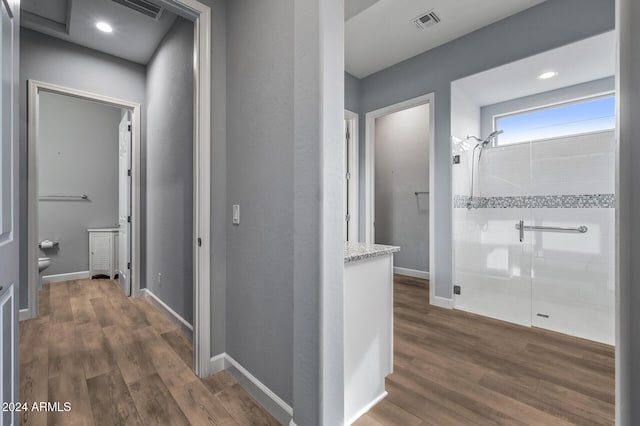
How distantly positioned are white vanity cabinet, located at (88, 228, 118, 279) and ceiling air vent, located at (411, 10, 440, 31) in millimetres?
4835

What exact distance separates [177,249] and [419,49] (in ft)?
11.1

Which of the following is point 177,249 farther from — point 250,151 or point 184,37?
point 184,37

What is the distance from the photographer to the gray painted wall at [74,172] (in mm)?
3943

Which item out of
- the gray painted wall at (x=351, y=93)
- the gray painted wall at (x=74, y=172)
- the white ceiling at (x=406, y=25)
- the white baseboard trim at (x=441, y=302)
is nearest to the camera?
the white ceiling at (x=406, y=25)

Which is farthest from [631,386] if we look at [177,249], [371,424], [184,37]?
[184,37]

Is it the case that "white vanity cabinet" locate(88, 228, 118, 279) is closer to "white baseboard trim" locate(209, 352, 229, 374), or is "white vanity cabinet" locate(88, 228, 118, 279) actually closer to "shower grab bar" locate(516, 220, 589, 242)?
"white baseboard trim" locate(209, 352, 229, 374)

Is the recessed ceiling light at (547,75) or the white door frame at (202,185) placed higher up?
the recessed ceiling light at (547,75)

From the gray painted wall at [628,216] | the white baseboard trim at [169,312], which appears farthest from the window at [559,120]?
the white baseboard trim at [169,312]

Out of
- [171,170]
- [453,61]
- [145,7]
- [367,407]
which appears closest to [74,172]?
[171,170]

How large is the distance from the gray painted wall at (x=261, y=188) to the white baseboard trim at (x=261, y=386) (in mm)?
28

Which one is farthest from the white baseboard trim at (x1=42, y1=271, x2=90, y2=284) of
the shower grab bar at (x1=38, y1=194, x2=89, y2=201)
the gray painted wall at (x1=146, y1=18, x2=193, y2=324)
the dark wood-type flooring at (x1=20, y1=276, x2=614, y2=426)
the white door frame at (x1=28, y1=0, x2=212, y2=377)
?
the white door frame at (x1=28, y1=0, x2=212, y2=377)

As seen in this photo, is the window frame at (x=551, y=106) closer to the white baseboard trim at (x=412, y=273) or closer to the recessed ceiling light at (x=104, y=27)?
the white baseboard trim at (x=412, y=273)

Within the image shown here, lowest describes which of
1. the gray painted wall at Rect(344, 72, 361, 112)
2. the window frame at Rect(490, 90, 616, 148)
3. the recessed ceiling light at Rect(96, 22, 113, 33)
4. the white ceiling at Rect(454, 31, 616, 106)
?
the window frame at Rect(490, 90, 616, 148)

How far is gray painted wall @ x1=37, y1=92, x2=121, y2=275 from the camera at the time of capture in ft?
12.9
